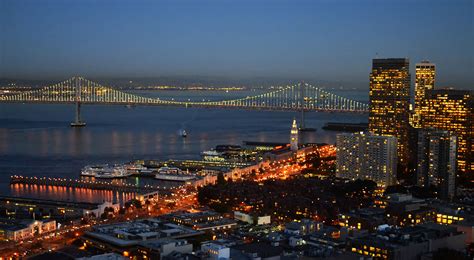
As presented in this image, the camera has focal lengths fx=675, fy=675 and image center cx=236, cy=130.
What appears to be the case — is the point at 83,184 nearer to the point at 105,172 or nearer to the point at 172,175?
the point at 105,172

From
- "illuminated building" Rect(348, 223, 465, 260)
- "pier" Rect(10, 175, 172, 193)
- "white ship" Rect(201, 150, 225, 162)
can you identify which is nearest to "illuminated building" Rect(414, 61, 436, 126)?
"white ship" Rect(201, 150, 225, 162)

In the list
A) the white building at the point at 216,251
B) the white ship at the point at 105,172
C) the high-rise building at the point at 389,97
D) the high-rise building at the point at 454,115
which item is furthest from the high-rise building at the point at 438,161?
the white building at the point at 216,251

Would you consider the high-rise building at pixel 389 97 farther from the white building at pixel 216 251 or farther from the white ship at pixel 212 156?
the white building at pixel 216 251

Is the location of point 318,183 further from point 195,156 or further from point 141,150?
point 141,150

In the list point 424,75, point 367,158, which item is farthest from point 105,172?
point 424,75

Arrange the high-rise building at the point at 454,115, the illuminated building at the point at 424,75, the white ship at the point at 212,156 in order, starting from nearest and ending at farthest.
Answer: the high-rise building at the point at 454,115 < the white ship at the point at 212,156 < the illuminated building at the point at 424,75

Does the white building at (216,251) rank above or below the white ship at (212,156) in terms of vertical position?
above
